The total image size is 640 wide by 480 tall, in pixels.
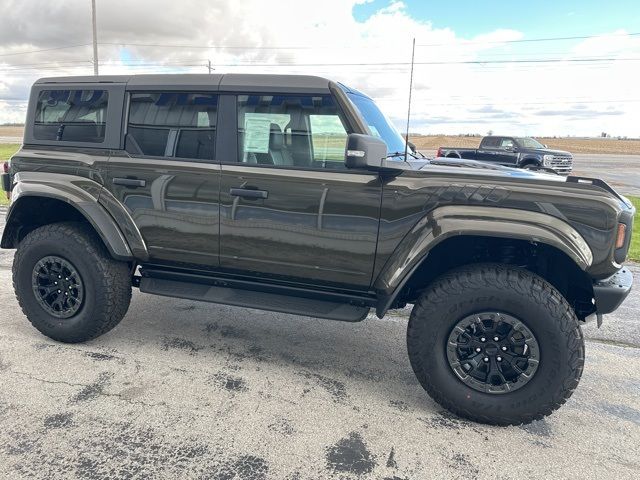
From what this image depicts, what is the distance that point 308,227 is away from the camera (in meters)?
3.06

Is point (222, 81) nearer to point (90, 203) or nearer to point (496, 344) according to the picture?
point (90, 203)

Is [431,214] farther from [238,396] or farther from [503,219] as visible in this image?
[238,396]

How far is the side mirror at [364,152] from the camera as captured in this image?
2643mm

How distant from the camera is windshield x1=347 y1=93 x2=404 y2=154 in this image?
3281 mm

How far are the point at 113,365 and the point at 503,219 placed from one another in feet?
9.38

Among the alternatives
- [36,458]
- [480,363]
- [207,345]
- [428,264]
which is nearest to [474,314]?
[480,363]

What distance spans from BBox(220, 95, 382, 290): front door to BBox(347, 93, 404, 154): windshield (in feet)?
0.98

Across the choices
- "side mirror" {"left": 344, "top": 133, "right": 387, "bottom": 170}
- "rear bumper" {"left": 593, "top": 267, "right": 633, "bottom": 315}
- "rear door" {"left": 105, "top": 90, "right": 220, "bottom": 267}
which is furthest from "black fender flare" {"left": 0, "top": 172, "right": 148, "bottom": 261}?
"rear bumper" {"left": 593, "top": 267, "right": 633, "bottom": 315}

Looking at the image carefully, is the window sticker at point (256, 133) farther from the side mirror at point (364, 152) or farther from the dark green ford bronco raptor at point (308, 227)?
the side mirror at point (364, 152)

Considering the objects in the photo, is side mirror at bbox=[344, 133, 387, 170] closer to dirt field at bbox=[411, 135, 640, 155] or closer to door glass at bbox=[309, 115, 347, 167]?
door glass at bbox=[309, 115, 347, 167]

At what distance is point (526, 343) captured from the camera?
8.95 feet

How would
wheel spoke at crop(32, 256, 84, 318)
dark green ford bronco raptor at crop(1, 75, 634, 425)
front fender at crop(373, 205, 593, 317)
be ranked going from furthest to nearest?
wheel spoke at crop(32, 256, 84, 318) < dark green ford bronco raptor at crop(1, 75, 634, 425) < front fender at crop(373, 205, 593, 317)

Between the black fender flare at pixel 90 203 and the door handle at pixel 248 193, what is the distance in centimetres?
87

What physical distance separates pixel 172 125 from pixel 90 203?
0.85m
